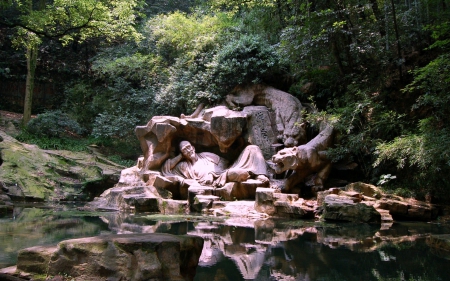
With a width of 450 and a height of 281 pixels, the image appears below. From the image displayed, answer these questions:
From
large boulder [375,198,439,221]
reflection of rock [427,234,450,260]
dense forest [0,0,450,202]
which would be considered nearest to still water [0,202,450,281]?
reflection of rock [427,234,450,260]

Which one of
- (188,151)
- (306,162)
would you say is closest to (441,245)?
(306,162)

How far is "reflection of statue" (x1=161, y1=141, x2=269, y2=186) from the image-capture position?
35.1ft

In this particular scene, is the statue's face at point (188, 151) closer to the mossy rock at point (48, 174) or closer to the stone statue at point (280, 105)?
the stone statue at point (280, 105)

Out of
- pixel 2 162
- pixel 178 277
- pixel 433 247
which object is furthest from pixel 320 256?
pixel 2 162

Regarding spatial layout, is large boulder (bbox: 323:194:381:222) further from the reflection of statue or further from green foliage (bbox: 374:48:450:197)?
the reflection of statue

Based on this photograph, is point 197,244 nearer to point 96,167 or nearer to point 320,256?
point 320,256

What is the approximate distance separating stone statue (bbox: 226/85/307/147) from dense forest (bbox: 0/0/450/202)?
0.42 metres

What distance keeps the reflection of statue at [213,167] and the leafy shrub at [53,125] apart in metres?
8.36

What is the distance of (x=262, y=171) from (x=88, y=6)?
616 centimetres

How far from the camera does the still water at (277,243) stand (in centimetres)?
405

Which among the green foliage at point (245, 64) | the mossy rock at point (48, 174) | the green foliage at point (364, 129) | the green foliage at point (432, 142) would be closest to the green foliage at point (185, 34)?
the green foliage at point (245, 64)

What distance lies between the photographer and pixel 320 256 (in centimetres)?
476

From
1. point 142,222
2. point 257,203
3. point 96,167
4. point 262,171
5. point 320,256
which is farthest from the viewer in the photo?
point 96,167

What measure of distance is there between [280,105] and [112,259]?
32.8 ft
